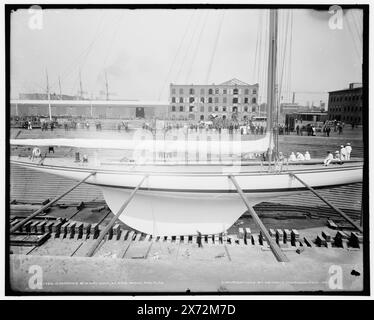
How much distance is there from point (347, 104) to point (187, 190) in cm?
126

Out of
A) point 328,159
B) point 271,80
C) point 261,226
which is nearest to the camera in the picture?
point 261,226

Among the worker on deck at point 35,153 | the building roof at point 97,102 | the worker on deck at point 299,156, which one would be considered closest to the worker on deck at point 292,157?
the worker on deck at point 299,156

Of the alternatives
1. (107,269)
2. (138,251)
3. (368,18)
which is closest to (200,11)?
Answer: (368,18)

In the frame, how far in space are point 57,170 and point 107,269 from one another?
82 cm

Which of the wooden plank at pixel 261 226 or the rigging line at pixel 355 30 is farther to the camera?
the rigging line at pixel 355 30

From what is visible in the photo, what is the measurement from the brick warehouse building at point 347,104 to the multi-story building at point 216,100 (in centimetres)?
52

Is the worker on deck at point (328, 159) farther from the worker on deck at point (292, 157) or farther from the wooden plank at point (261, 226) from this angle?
the wooden plank at point (261, 226)

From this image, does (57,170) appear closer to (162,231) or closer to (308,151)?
(162,231)

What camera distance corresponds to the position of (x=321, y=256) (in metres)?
1.92

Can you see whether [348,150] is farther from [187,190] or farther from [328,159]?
[187,190]

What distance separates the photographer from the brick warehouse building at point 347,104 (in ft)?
6.10

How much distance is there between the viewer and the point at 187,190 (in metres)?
2.08

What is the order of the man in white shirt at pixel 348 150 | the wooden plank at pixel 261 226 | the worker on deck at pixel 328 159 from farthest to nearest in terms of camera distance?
the worker on deck at pixel 328 159, the man in white shirt at pixel 348 150, the wooden plank at pixel 261 226

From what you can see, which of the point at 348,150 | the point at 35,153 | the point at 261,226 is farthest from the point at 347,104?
the point at 35,153
